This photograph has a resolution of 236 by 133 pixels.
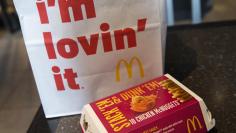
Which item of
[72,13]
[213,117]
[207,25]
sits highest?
[72,13]

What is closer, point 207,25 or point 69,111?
point 69,111

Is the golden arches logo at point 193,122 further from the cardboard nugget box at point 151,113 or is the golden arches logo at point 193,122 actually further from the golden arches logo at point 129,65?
the golden arches logo at point 129,65

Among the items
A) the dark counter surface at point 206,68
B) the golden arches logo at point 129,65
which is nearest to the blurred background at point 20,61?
the dark counter surface at point 206,68

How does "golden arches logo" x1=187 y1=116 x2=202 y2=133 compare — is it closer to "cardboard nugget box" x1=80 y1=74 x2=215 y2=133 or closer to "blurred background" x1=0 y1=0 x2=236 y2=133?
"cardboard nugget box" x1=80 y1=74 x2=215 y2=133

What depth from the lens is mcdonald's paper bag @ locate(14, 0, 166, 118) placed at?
1.87ft

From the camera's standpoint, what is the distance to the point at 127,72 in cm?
63

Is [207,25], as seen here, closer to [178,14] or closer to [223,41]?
[223,41]

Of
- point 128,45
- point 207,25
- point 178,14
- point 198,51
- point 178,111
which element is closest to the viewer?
point 178,111

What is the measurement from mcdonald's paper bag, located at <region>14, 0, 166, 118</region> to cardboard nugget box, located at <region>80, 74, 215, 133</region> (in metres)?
0.07

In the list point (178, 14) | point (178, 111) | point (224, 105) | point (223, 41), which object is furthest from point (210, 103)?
point (178, 14)

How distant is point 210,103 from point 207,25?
365mm

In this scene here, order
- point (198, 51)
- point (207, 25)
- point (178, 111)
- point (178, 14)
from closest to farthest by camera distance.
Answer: point (178, 111)
point (198, 51)
point (207, 25)
point (178, 14)

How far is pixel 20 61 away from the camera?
229 cm

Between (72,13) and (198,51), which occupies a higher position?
(72,13)
